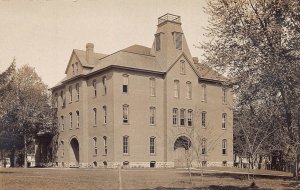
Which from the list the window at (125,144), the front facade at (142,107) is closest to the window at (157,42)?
the front facade at (142,107)

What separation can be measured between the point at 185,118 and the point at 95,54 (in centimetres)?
1317

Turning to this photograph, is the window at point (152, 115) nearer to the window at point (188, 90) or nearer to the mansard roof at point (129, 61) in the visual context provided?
the mansard roof at point (129, 61)

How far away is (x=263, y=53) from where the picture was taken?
25.3 meters

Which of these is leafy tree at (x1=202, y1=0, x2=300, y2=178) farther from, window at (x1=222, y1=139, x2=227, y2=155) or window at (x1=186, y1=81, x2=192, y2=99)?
window at (x1=222, y1=139, x2=227, y2=155)

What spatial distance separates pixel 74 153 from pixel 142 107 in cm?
1146

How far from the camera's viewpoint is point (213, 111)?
49344mm

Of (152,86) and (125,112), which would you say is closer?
(125,112)

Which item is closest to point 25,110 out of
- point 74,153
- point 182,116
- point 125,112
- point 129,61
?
point 74,153

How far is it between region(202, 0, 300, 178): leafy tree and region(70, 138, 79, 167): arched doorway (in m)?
25.3

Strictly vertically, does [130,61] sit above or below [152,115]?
above

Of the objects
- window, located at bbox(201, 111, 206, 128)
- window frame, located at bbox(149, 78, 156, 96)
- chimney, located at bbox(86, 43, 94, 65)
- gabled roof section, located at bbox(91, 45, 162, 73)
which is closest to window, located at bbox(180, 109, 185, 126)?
window, located at bbox(201, 111, 206, 128)

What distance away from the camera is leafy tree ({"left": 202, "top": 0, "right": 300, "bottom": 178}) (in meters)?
23.1

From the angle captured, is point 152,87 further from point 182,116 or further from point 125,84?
point 182,116

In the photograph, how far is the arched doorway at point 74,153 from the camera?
48188 mm
